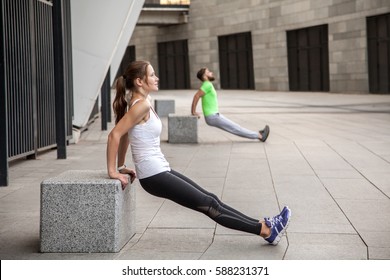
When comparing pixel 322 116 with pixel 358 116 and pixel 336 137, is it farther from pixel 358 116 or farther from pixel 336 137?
pixel 336 137

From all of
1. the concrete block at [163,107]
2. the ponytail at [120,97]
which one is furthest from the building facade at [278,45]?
the ponytail at [120,97]

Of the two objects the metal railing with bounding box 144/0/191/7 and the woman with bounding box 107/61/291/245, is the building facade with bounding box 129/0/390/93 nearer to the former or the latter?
the metal railing with bounding box 144/0/191/7

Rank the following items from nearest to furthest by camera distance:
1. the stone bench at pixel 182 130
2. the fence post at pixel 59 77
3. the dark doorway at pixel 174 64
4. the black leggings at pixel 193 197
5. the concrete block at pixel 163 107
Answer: the black leggings at pixel 193 197
the fence post at pixel 59 77
the stone bench at pixel 182 130
the concrete block at pixel 163 107
the dark doorway at pixel 174 64

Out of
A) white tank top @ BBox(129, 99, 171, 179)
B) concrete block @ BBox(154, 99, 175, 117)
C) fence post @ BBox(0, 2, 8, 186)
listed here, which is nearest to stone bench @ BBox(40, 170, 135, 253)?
white tank top @ BBox(129, 99, 171, 179)

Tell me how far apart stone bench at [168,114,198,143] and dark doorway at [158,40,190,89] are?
40.0m

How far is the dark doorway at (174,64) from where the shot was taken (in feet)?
183

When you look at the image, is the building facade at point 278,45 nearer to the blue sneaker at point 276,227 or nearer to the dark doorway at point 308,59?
the dark doorway at point 308,59

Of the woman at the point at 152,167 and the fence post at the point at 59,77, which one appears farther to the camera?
the fence post at the point at 59,77

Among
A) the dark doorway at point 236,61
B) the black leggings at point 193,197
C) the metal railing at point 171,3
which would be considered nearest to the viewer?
the black leggings at point 193,197

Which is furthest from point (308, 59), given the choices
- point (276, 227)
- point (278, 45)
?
point (276, 227)

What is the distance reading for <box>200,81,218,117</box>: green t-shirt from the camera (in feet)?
49.4

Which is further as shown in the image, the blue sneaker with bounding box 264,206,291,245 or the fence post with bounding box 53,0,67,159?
the fence post with bounding box 53,0,67,159

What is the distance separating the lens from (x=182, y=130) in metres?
15.7

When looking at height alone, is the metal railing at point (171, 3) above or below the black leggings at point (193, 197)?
above
